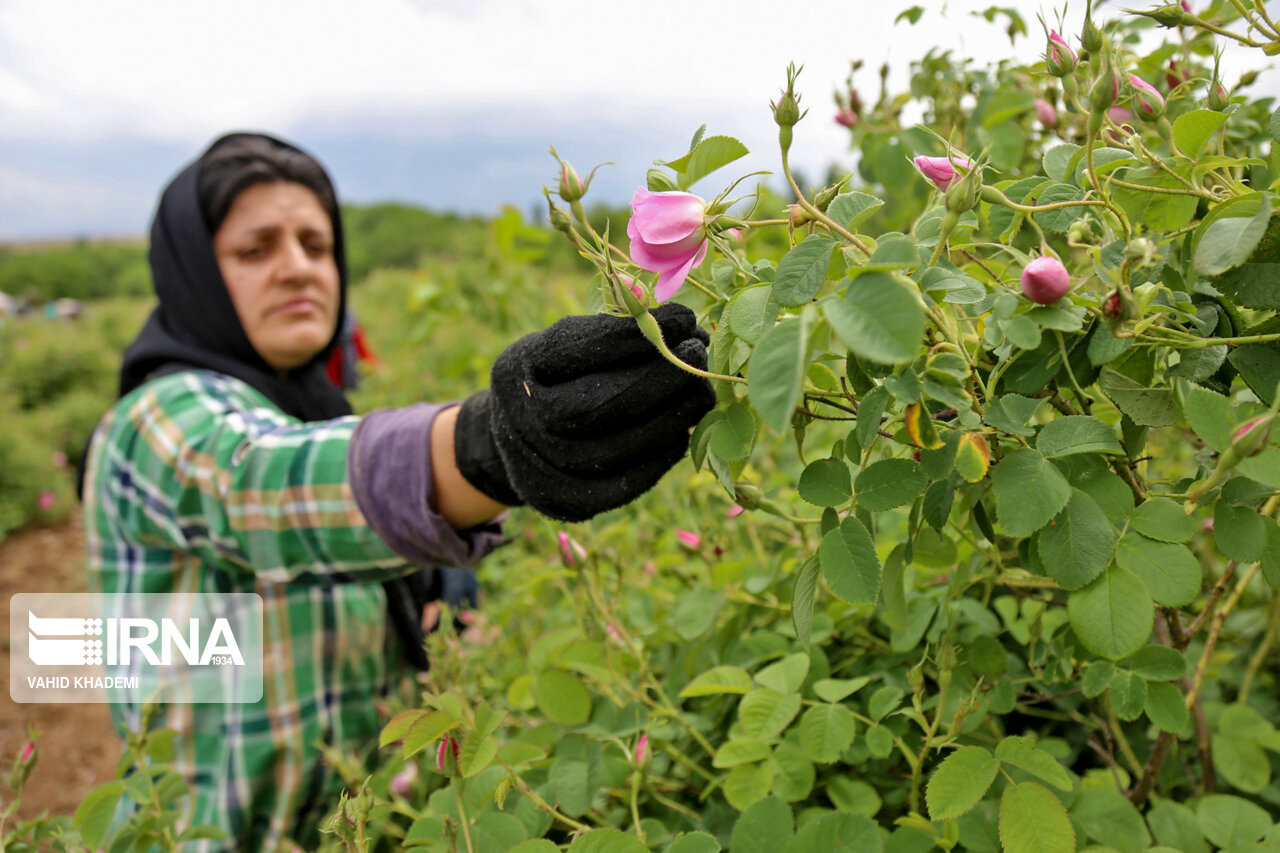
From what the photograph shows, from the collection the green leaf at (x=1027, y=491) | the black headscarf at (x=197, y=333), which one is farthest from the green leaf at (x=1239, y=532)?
the black headscarf at (x=197, y=333)

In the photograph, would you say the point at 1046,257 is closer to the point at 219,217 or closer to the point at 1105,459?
the point at 1105,459

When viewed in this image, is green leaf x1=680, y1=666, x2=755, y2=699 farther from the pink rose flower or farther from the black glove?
the pink rose flower

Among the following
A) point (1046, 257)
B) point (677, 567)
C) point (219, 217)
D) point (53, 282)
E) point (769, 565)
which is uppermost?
point (1046, 257)

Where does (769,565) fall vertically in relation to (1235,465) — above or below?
below

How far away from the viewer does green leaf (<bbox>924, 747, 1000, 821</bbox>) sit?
0.58 meters

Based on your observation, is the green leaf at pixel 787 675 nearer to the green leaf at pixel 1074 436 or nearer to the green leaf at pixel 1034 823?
the green leaf at pixel 1034 823

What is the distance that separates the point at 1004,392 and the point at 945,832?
363 millimetres

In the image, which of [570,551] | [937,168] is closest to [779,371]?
[937,168]

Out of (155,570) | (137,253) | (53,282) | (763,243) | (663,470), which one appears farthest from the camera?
(137,253)

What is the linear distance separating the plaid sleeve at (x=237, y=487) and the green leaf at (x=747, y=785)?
2.21 ft

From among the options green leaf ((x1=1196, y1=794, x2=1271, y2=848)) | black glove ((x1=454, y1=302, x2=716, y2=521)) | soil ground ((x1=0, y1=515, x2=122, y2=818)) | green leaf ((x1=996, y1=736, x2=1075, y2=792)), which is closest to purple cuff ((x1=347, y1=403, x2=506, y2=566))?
black glove ((x1=454, y1=302, x2=716, y2=521))

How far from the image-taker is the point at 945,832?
2.15ft

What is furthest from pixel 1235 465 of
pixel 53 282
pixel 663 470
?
pixel 53 282

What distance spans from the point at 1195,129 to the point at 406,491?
0.97 m
